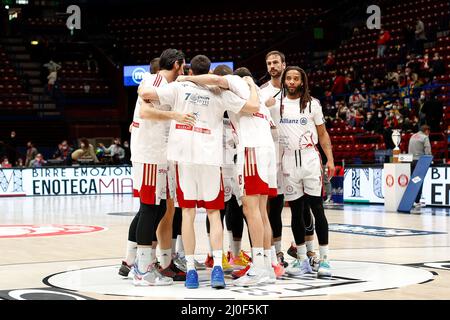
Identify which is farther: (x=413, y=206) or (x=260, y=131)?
(x=413, y=206)

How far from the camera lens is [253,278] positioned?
22.7 ft

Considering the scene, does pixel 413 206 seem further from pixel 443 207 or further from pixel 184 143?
pixel 184 143

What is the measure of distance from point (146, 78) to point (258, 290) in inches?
80.9

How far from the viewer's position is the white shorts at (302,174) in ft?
25.4

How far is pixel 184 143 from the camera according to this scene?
698cm

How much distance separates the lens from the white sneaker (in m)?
6.91

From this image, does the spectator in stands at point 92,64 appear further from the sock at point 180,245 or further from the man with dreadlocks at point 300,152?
the man with dreadlocks at point 300,152

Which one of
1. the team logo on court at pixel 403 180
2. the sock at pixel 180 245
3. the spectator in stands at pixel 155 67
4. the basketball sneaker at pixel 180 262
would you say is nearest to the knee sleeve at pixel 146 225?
the basketball sneaker at pixel 180 262

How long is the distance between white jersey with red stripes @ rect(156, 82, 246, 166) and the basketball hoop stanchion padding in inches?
384

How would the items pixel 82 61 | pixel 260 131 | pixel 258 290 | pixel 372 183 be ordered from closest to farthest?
pixel 258 290, pixel 260 131, pixel 372 183, pixel 82 61

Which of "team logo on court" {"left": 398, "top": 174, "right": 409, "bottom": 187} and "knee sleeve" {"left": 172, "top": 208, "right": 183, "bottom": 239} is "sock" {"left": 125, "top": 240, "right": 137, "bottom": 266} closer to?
"knee sleeve" {"left": 172, "top": 208, "right": 183, "bottom": 239}

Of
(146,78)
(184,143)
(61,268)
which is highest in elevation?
(146,78)
